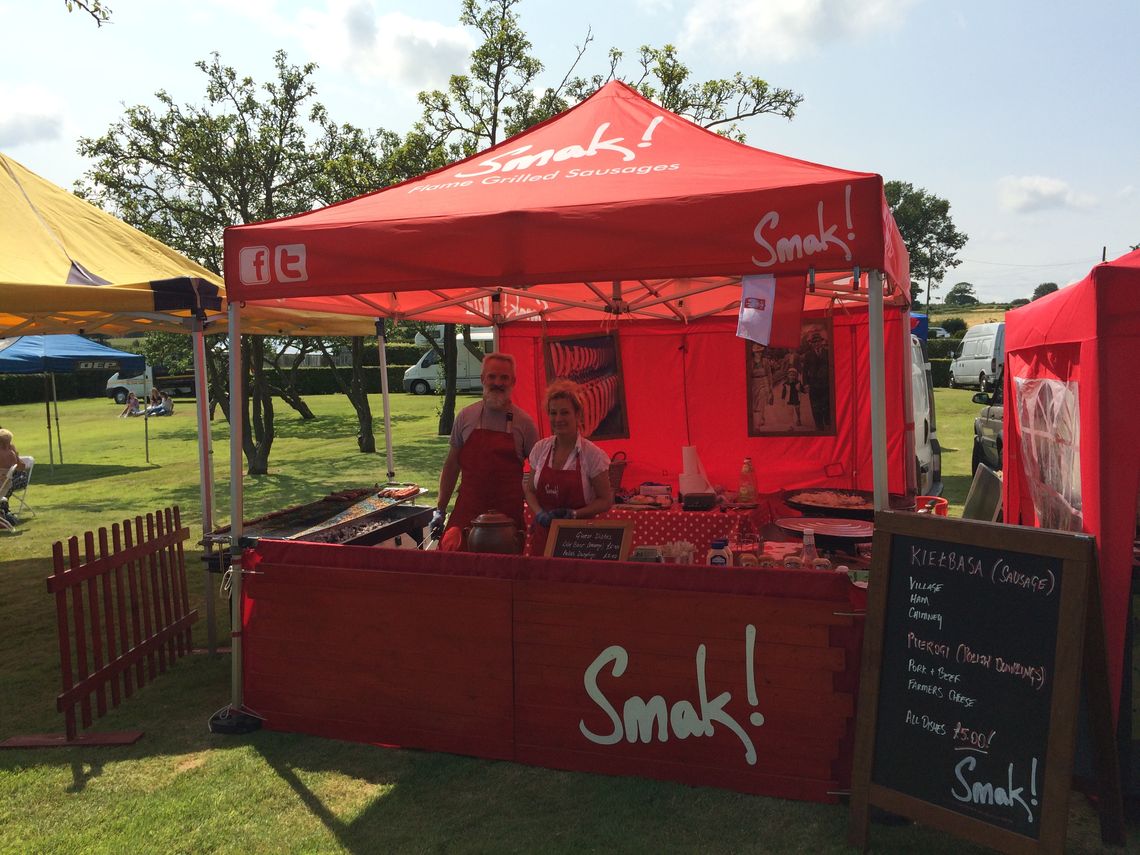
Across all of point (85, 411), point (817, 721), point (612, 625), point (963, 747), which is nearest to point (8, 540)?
point (612, 625)

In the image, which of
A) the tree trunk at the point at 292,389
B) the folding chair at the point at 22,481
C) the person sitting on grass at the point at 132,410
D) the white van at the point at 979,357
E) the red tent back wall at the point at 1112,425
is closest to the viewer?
the red tent back wall at the point at 1112,425

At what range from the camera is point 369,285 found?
375 cm

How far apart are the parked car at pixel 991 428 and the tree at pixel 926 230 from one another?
3330 inches

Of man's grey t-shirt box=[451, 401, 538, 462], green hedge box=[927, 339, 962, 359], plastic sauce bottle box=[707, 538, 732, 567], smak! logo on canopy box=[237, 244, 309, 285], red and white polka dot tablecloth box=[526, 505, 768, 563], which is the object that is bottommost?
red and white polka dot tablecloth box=[526, 505, 768, 563]

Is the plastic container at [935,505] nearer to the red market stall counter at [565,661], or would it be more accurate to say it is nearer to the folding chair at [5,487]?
the red market stall counter at [565,661]

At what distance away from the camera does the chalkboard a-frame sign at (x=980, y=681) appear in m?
2.56

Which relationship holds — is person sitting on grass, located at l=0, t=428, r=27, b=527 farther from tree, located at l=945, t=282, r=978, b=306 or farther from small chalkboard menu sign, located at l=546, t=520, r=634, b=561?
tree, located at l=945, t=282, r=978, b=306

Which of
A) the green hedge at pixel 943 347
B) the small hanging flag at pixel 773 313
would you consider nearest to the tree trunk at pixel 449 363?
the small hanging flag at pixel 773 313

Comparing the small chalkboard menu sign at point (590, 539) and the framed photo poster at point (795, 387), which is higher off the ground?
the framed photo poster at point (795, 387)

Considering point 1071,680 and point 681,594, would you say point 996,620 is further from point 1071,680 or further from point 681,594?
point 681,594

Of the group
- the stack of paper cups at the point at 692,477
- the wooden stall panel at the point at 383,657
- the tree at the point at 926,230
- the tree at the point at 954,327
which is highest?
the tree at the point at 926,230

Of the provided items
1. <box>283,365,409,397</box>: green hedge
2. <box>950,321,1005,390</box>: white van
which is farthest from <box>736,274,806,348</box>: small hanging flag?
<box>283,365,409,397</box>: green hedge

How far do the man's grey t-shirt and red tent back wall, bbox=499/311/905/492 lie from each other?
2.50m

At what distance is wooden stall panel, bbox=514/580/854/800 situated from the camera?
321cm
